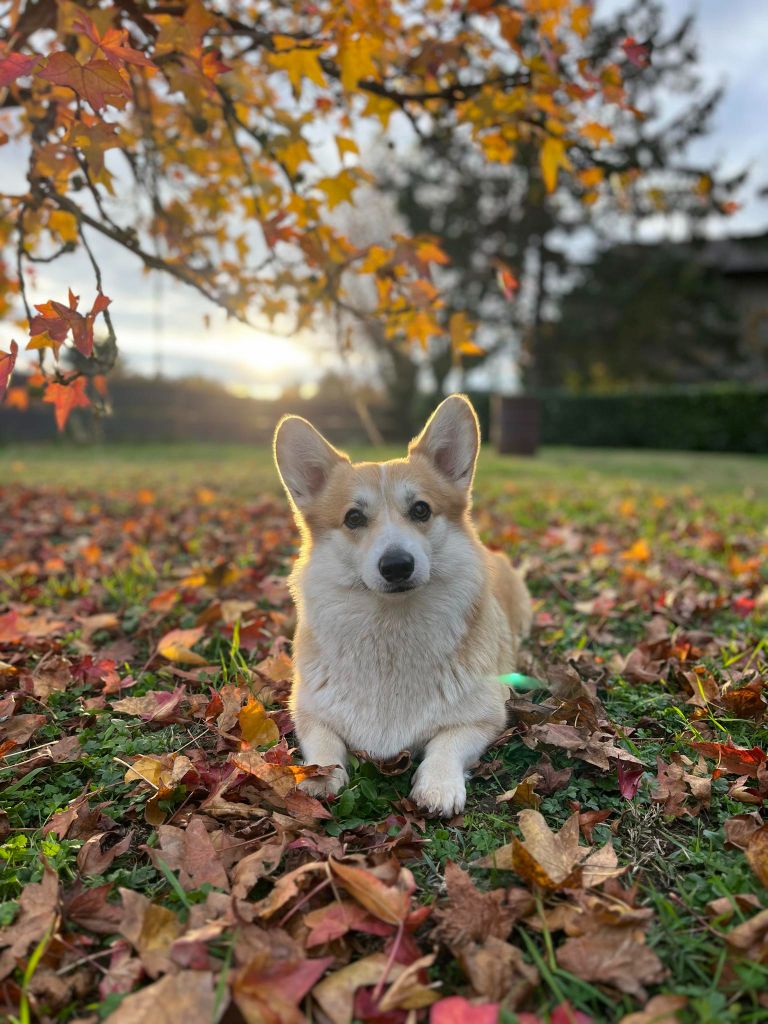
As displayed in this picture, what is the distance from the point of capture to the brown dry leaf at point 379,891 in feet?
5.24

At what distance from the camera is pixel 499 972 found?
1477mm

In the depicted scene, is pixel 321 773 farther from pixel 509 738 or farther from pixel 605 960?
pixel 605 960

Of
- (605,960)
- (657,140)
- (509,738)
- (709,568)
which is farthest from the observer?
(657,140)

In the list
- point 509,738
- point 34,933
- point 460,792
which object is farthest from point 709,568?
point 34,933

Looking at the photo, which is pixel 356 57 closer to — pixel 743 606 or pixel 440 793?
pixel 440 793

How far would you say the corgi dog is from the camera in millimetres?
2330

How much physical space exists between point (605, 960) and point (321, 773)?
0.93 metres

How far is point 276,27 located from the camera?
4363 millimetres

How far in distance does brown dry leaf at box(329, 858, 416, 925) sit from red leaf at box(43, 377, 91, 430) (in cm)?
218

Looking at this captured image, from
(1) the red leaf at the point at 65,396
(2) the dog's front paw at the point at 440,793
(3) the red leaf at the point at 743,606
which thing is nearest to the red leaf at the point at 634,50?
(3) the red leaf at the point at 743,606

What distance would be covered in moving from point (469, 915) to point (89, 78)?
2.63 metres

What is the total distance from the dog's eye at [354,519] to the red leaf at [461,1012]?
1524 millimetres

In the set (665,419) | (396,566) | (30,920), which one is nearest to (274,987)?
(30,920)

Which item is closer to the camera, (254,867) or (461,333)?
(254,867)
